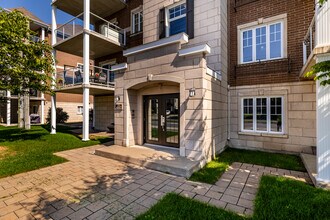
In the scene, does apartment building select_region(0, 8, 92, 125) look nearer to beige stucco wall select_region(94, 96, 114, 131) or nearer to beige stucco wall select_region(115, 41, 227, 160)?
beige stucco wall select_region(94, 96, 114, 131)

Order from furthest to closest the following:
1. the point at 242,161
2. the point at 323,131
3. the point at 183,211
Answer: the point at 242,161, the point at 323,131, the point at 183,211

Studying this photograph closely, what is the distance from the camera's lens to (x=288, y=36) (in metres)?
7.14

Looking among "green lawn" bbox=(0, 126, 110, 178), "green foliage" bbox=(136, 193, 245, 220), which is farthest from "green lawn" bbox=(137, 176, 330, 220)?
"green lawn" bbox=(0, 126, 110, 178)

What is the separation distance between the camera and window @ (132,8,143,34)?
12.1 m

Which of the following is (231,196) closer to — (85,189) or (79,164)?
(85,189)

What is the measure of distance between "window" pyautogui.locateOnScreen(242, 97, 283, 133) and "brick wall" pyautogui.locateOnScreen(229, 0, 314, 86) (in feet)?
2.84

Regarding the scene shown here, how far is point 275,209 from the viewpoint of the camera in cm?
316

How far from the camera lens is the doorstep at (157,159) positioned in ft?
16.3

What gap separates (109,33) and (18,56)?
5.58 meters

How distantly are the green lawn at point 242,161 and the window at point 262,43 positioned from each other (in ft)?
13.9

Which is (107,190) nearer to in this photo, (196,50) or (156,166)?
(156,166)

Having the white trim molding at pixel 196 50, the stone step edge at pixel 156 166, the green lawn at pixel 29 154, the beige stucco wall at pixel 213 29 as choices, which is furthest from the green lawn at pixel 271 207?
the beige stucco wall at pixel 213 29

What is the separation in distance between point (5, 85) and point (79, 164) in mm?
5350

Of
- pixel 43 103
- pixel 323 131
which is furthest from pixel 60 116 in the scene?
pixel 323 131
